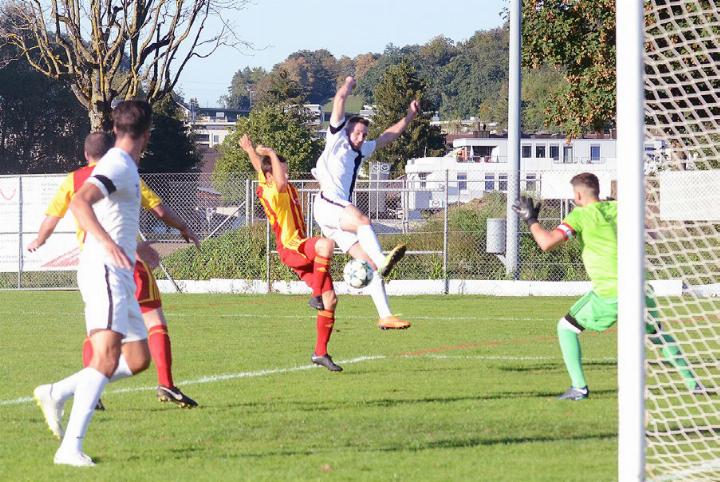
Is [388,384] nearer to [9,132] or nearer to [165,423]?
[165,423]

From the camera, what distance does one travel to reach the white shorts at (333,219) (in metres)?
12.0

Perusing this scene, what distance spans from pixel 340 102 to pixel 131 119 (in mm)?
4332

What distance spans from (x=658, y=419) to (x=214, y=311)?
13.0m

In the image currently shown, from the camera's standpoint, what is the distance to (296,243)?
1235 centimetres

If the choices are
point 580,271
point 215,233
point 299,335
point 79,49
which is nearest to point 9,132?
point 79,49

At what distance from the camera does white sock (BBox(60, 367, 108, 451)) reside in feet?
22.3

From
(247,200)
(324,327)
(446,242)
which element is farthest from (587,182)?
(247,200)

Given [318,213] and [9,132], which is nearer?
[318,213]

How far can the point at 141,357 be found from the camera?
23.9 feet

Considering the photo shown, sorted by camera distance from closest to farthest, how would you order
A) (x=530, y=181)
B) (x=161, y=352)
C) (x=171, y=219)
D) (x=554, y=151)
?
(x=171, y=219), (x=161, y=352), (x=530, y=181), (x=554, y=151)

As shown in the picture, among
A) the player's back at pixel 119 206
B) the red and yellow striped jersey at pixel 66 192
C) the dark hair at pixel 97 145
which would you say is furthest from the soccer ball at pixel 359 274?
the player's back at pixel 119 206

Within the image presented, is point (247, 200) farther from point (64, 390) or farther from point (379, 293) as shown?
point (64, 390)

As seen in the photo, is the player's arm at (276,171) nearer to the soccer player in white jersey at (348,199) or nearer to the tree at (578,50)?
the soccer player in white jersey at (348,199)

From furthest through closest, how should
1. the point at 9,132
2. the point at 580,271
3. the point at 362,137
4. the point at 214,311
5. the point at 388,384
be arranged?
1. the point at 9,132
2. the point at 580,271
3. the point at 214,311
4. the point at 362,137
5. the point at 388,384
